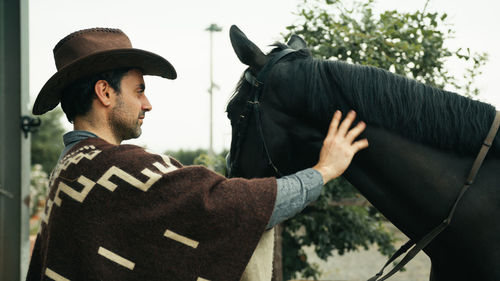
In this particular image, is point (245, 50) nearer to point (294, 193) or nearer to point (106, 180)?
point (294, 193)

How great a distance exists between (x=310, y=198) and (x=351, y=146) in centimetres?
28

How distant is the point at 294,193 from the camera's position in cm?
149

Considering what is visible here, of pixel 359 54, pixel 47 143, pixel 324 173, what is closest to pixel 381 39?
pixel 359 54

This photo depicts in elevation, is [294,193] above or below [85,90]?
below

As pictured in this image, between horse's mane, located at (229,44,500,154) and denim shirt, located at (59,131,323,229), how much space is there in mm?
297

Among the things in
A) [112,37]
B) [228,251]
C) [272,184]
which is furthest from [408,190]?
[112,37]

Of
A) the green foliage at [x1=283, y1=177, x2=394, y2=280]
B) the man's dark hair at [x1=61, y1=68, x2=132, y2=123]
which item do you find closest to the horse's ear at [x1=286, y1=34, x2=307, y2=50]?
the man's dark hair at [x1=61, y1=68, x2=132, y2=123]

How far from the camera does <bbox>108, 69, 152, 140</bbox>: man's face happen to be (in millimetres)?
1718

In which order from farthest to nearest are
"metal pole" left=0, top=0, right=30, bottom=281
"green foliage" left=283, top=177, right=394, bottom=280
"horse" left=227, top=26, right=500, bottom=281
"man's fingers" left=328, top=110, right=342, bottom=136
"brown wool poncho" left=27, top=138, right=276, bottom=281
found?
"green foliage" left=283, top=177, right=394, bottom=280, "metal pole" left=0, top=0, right=30, bottom=281, "man's fingers" left=328, top=110, right=342, bottom=136, "horse" left=227, top=26, right=500, bottom=281, "brown wool poncho" left=27, top=138, right=276, bottom=281

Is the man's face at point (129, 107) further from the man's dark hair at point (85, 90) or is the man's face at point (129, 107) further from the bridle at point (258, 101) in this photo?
the bridle at point (258, 101)

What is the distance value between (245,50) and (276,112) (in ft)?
0.99

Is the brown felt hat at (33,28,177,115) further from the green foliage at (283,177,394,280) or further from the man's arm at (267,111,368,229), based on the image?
the green foliage at (283,177,394,280)

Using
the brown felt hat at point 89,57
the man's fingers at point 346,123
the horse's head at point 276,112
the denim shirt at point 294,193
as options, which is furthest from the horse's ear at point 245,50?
the denim shirt at point 294,193

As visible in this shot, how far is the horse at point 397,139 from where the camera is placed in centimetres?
153
